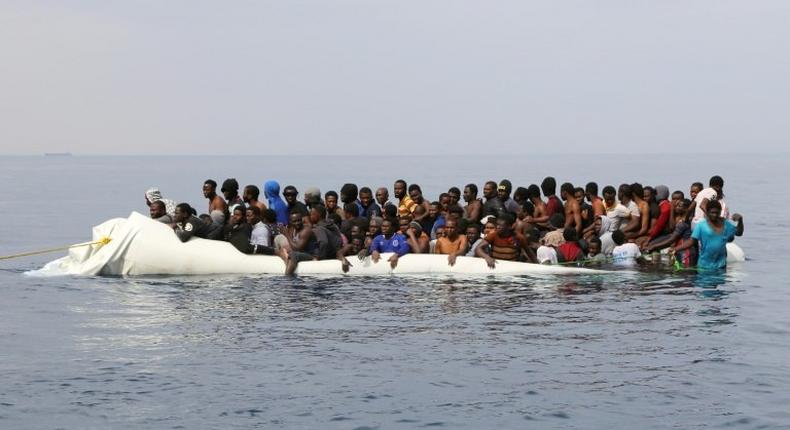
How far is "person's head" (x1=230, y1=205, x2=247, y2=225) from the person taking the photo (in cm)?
1800

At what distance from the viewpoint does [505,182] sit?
789 inches

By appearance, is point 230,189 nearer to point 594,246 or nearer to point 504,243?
point 504,243

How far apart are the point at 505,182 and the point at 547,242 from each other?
5.77 ft

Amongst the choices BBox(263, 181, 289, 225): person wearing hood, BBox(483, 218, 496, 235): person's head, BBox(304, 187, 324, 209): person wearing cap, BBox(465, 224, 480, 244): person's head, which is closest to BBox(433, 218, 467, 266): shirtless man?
BBox(465, 224, 480, 244): person's head

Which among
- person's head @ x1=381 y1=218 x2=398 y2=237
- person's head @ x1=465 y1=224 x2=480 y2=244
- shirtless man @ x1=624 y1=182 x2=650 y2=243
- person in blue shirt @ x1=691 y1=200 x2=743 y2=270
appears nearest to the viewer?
person in blue shirt @ x1=691 y1=200 x2=743 y2=270

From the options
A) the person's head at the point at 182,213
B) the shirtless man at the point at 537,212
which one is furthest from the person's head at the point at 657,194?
the person's head at the point at 182,213

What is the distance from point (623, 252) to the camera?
18734mm

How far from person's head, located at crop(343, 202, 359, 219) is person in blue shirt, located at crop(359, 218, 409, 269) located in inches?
30.7

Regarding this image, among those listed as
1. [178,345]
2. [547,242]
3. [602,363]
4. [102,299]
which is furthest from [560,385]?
[102,299]

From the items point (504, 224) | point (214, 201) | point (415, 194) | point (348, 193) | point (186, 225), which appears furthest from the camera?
point (415, 194)

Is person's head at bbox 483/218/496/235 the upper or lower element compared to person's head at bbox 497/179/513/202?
lower

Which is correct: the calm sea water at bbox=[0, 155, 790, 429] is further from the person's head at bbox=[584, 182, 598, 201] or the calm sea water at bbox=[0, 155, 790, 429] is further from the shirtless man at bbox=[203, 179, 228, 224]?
the person's head at bbox=[584, 182, 598, 201]

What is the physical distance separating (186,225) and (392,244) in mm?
3410

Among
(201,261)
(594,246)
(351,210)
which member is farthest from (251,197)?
(594,246)
